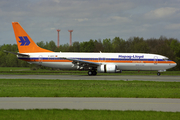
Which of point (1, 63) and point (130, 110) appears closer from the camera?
point (130, 110)

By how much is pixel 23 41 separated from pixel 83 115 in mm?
34456

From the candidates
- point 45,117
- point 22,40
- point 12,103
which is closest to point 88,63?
point 22,40

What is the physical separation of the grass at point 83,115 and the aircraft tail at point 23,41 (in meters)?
→ 32.1

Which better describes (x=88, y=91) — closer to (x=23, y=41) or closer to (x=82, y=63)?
(x=82, y=63)

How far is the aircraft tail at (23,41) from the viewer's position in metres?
41.2

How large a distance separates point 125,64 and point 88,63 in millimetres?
6178

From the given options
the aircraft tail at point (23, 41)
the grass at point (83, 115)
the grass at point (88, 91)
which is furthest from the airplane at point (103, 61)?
the grass at point (83, 115)

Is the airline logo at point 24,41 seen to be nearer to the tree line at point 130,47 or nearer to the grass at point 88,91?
the grass at point 88,91

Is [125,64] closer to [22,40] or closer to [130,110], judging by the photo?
[22,40]

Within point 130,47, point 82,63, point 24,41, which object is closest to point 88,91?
point 82,63

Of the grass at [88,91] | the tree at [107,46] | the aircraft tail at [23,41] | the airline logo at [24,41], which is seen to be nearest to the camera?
the grass at [88,91]

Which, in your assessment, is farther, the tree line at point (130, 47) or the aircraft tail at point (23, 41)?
the tree line at point (130, 47)

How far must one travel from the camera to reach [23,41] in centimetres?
4141

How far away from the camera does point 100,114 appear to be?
31.6ft
